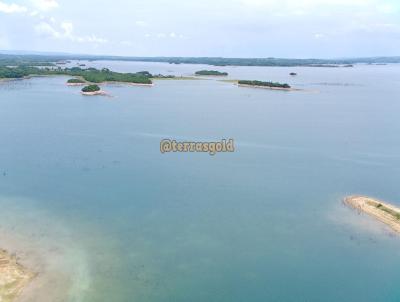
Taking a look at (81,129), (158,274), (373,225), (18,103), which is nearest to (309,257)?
(373,225)

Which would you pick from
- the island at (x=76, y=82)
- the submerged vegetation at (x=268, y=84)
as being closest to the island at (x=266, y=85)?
the submerged vegetation at (x=268, y=84)

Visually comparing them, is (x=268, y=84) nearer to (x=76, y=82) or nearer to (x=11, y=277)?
(x=76, y=82)

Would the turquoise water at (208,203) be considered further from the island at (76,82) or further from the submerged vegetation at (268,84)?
the submerged vegetation at (268,84)

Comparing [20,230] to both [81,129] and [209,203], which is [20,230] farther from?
[81,129]

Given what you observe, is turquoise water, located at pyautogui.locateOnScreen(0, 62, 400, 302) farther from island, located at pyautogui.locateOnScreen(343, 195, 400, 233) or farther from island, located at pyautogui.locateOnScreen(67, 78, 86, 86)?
island, located at pyautogui.locateOnScreen(67, 78, 86, 86)

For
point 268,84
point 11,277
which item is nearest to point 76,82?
point 268,84

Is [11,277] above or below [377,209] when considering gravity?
below
